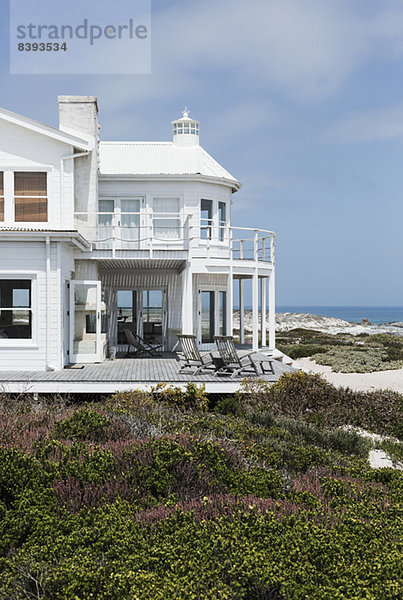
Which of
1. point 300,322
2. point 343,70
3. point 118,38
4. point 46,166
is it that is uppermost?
point 343,70

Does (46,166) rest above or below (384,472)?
above

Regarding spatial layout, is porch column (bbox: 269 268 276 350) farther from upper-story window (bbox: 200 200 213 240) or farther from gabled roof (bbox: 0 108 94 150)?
gabled roof (bbox: 0 108 94 150)

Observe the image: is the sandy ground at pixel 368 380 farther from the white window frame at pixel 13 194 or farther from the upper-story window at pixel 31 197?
the upper-story window at pixel 31 197

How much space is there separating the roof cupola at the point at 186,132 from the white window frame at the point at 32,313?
33.5ft

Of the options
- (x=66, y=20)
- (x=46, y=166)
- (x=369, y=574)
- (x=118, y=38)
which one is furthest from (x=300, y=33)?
(x=369, y=574)

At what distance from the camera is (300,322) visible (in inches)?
2867

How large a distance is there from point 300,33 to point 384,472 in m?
13.3

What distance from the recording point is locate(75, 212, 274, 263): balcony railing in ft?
59.8

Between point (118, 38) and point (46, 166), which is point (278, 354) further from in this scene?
point (118, 38)

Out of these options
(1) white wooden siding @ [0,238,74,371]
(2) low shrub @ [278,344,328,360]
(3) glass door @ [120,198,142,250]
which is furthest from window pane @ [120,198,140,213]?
(2) low shrub @ [278,344,328,360]

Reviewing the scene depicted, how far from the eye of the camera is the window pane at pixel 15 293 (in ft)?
45.9

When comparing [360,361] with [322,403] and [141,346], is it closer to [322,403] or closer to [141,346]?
[141,346]

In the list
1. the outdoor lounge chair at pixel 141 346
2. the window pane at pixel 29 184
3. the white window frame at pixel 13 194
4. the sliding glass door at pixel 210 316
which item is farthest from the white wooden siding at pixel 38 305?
the sliding glass door at pixel 210 316

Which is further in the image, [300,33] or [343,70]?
[343,70]
